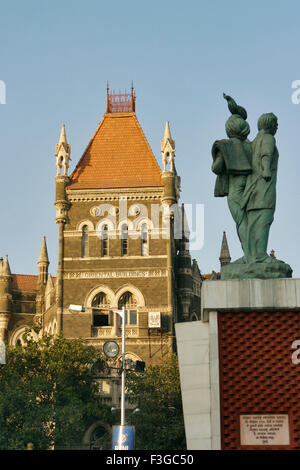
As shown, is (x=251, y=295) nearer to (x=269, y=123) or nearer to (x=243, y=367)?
(x=243, y=367)

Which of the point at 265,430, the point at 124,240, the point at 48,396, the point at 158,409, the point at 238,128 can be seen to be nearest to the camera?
the point at 265,430

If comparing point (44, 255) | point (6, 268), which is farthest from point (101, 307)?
point (44, 255)

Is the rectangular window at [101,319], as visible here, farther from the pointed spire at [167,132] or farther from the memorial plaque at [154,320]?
the pointed spire at [167,132]

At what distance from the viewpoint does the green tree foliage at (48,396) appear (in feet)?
125

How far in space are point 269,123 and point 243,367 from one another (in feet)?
14.2

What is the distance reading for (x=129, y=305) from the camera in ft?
177

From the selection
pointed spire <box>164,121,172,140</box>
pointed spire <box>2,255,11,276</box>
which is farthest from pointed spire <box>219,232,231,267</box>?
pointed spire <box>2,255,11,276</box>

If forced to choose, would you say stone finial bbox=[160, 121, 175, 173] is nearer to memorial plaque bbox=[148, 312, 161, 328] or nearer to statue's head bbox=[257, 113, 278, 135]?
memorial plaque bbox=[148, 312, 161, 328]

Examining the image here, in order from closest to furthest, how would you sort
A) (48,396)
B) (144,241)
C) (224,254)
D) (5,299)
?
(48,396) → (144,241) → (5,299) → (224,254)

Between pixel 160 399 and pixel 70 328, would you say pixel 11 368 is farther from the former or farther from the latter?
pixel 70 328

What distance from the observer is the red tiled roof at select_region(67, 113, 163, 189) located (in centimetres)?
5647

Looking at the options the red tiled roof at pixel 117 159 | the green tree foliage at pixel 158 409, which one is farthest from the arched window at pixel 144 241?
the green tree foliage at pixel 158 409

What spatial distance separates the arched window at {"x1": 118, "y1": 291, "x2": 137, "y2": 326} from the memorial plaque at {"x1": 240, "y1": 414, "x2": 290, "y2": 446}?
40.7 m
